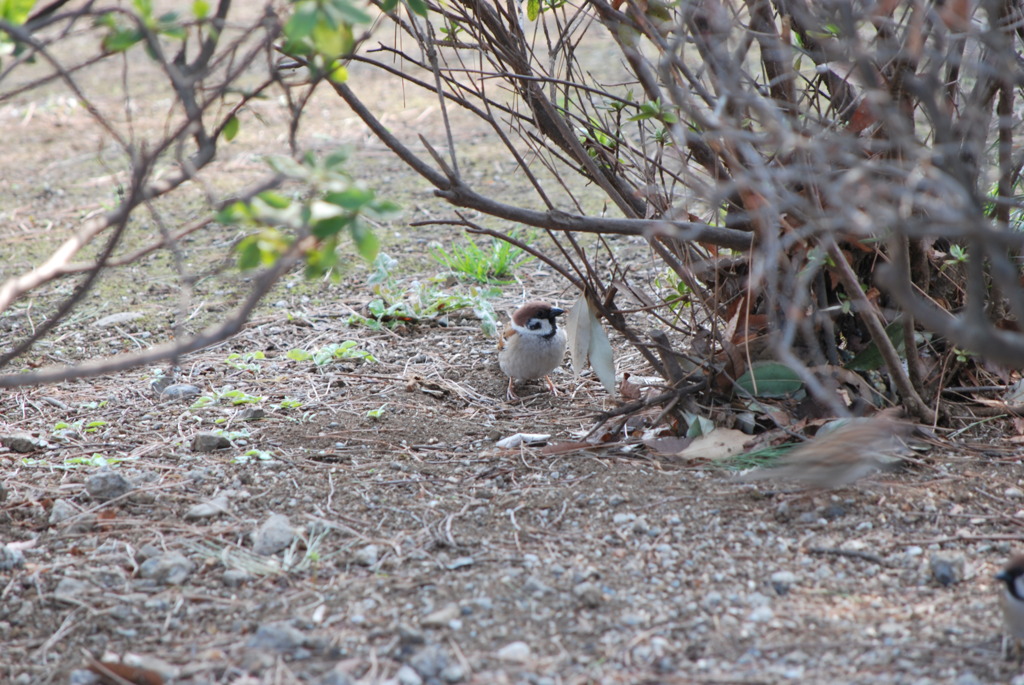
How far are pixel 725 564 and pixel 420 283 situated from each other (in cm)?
344

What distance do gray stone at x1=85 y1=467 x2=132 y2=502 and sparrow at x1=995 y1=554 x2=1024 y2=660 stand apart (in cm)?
278

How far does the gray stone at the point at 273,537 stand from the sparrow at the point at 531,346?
68.2 inches

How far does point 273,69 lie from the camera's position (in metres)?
2.48

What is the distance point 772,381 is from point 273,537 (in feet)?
6.18

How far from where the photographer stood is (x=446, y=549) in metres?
2.94

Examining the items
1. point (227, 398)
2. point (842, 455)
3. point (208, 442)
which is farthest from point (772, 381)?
point (227, 398)

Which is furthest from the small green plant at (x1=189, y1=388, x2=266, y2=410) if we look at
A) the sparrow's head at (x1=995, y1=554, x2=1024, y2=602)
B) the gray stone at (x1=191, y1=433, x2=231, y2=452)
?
the sparrow's head at (x1=995, y1=554, x2=1024, y2=602)

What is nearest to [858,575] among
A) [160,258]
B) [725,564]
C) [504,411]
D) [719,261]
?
[725,564]

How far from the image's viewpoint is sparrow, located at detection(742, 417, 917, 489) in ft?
9.77

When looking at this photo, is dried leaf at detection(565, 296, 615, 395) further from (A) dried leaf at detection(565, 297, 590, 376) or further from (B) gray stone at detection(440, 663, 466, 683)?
(B) gray stone at detection(440, 663, 466, 683)

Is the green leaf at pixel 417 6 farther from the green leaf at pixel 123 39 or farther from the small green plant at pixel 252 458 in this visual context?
the small green plant at pixel 252 458

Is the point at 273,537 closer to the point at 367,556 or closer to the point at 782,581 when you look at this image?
the point at 367,556

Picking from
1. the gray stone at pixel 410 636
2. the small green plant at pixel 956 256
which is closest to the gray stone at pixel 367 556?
the gray stone at pixel 410 636

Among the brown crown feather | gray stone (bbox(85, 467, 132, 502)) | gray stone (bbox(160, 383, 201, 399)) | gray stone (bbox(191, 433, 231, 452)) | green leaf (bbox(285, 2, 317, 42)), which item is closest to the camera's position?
green leaf (bbox(285, 2, 317, 42))
